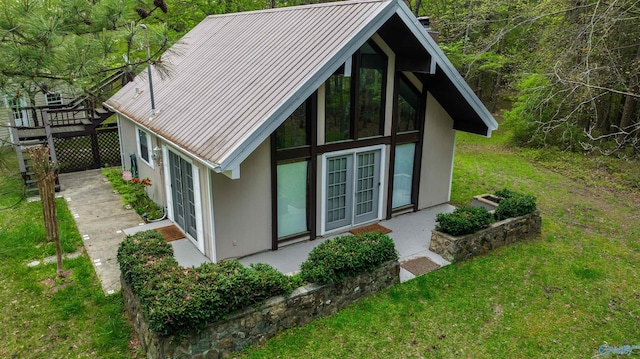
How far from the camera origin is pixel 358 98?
891 centimetres

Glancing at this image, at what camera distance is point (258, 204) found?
804 centimetres

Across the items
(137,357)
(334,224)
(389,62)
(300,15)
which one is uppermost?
(300,15)

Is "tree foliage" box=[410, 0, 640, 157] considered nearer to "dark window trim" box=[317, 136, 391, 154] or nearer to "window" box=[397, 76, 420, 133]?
"window" box=[397, 76, 420, 133]

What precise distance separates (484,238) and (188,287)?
231 inches

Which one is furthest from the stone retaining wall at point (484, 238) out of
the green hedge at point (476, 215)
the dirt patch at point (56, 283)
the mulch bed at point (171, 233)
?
the dirt patch at point (56, 283)

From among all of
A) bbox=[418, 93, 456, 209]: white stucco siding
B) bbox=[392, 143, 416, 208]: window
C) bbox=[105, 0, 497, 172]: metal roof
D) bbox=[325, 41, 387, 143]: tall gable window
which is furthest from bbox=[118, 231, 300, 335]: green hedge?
bbox=[418, 93, 456, 209]: white stucco siding

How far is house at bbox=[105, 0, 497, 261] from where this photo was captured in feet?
24.6

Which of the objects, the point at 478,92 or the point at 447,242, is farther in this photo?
the point at 478,92

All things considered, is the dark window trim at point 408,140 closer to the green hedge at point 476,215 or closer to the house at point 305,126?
the house at point 305,126

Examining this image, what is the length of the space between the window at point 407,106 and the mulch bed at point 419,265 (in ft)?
10.1

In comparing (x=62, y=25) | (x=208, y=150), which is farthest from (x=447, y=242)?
(x=62, y=25)

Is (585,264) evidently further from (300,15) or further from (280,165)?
(300,15)

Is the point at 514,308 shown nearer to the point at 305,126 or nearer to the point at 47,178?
the point at 305,126

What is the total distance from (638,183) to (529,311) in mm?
9478
